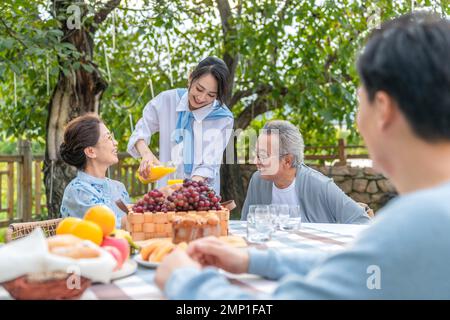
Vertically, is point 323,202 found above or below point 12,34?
below

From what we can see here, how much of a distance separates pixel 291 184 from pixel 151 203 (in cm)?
107

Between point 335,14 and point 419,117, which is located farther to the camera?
point 335,14

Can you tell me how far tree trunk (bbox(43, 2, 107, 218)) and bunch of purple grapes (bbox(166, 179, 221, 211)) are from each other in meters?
2.70

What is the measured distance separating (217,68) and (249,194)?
683 mm

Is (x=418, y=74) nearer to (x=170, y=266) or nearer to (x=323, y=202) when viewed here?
(x=170, y=266)

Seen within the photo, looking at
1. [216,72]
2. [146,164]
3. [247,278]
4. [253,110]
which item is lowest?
[247,278]

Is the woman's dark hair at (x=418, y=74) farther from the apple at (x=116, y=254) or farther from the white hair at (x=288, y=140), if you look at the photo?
the white hair at (x=288, y=140)

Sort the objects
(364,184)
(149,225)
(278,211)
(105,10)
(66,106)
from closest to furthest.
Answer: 1. (149,225)
2. (278,211)
3. (66,106)
4. (105,10)
5. (364,184)

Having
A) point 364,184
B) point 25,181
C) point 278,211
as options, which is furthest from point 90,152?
point 364,184

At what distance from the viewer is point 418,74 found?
0.82m

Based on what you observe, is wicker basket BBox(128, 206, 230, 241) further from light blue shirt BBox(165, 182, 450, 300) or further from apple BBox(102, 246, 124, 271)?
light blue shirt BBox(165, 182, 450, 300)

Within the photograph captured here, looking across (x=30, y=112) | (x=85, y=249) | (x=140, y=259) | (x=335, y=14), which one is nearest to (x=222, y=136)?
(x=140, y=259)

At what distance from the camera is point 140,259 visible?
57.1 inches
